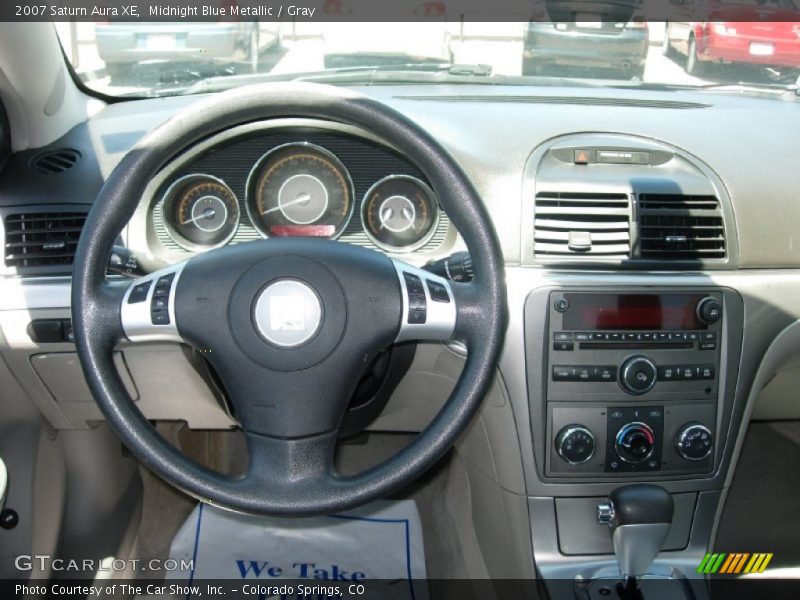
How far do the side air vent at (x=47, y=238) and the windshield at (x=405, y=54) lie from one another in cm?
50

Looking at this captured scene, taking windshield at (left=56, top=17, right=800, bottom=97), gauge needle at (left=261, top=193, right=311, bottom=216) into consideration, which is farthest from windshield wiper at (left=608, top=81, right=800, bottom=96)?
gauge needle at (left=261, top=193, right=311, bottom=216)

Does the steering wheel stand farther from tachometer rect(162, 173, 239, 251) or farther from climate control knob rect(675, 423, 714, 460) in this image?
climate control knob rect(675, 423, 714, 460)

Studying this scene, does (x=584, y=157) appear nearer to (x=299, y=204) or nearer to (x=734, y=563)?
(x=299, y=204)

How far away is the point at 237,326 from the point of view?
1.47 m

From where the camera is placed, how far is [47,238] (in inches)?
76.2

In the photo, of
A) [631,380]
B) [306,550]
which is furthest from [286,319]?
[306,550]

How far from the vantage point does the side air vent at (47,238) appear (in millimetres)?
1935

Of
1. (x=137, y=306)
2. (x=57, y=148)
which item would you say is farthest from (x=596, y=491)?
(x=57, y=148)

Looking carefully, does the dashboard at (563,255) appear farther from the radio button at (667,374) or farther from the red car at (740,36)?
the red car at (740,36)

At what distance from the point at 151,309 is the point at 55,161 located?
0.76m

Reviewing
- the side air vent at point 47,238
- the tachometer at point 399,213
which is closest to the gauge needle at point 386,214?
the tachometer at point 399,213

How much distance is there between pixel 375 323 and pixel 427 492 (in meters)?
1.35

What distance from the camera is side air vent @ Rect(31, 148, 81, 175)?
200 centimetres

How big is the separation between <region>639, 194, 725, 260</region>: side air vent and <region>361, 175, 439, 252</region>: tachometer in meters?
0.47
